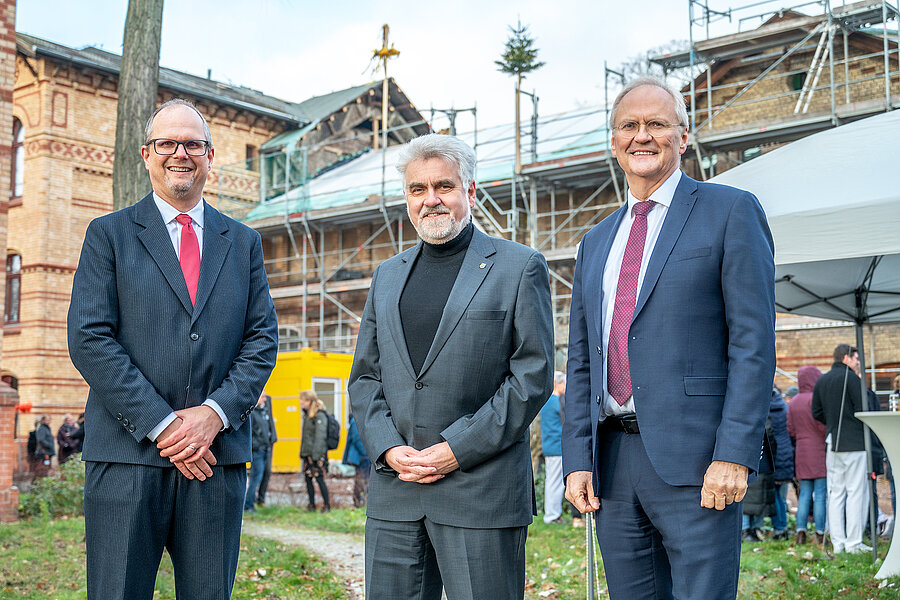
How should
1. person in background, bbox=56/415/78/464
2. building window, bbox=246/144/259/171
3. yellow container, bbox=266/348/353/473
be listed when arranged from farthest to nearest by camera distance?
1. building window, bbox=246/144/259/171
2. person in background, bbox=56/415/78/464
3. yellow container, bbox=266/348/353/473

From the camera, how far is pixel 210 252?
3422 mm

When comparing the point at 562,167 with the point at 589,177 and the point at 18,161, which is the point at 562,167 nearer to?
the point at 589,177

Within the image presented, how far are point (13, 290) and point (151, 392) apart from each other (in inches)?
1108

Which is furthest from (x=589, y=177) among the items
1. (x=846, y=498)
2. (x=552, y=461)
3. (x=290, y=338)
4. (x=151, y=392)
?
(x=151, y=392)

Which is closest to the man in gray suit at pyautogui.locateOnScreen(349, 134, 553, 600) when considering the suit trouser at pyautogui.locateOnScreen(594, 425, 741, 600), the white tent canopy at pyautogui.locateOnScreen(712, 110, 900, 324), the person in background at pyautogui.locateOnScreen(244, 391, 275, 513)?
the suit trouser at pyautogui.locateOnScreen(594, 425, 741, 600)

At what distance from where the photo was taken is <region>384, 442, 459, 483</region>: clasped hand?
123 inches

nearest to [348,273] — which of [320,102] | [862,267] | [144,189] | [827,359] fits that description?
[320,102]

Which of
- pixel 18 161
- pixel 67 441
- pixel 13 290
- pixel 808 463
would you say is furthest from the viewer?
pixel 18 161

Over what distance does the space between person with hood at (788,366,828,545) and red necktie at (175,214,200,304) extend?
7.87 meters

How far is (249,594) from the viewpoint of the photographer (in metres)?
6.59

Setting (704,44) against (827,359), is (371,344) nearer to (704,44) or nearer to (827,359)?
(827,359)

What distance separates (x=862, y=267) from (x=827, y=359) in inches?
529

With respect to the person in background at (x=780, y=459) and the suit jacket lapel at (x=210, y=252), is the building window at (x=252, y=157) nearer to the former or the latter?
the person in background at (x=780, y=459)

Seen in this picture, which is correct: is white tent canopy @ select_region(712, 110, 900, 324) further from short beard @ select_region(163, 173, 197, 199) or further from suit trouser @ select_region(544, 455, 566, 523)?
suit trouser @ select_region(544, 455, 566, 523)
